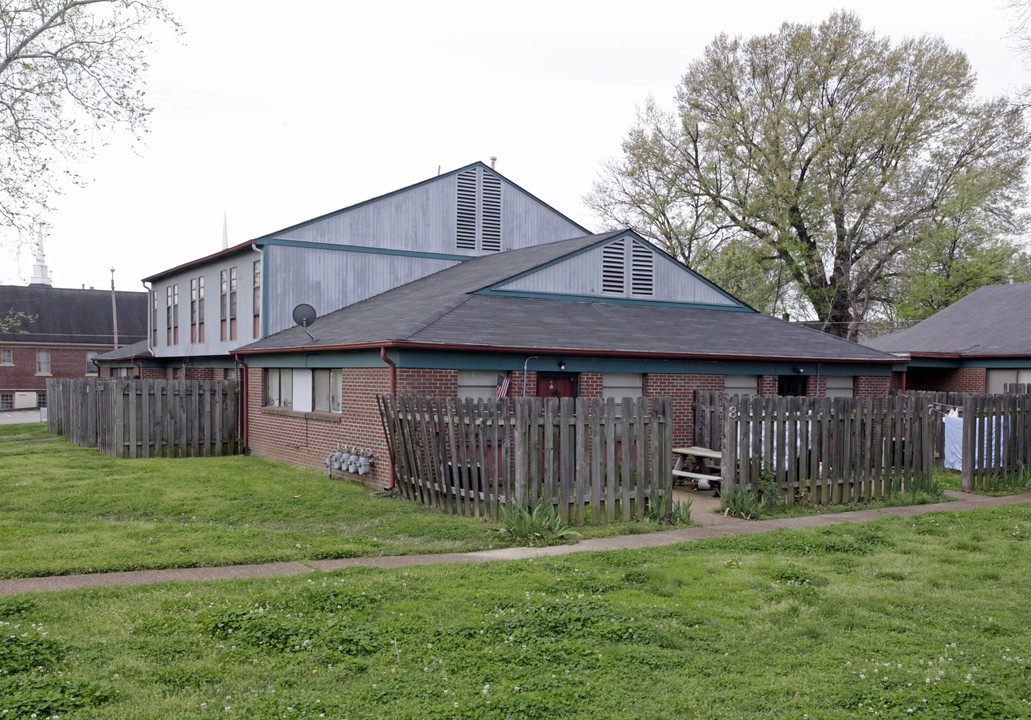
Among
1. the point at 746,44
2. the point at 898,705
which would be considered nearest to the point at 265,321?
the point at 898,705

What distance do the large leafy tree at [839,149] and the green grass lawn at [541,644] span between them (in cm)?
3314

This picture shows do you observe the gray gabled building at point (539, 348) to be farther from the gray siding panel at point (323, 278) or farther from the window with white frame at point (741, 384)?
the gray siding panel at point (323, 278)

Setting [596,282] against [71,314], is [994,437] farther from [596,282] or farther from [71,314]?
[71,314]

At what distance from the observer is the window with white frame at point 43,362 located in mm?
55812

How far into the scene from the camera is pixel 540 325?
55.0 ft

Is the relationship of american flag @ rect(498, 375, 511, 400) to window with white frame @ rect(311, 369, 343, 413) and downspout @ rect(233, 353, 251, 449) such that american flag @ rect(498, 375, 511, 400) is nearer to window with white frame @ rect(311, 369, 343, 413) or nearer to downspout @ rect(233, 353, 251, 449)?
window with white frame @ rect(311, 369, 343, 413)

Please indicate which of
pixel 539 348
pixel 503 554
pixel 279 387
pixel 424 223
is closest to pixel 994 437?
pixel 539 348

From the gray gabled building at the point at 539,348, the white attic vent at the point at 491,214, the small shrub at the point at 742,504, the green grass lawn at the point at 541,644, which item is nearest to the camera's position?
the green grass lawn at the point at 541,644

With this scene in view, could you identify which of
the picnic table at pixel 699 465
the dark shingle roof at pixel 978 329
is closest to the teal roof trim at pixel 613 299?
Result: the picnic table at pixel 699 465

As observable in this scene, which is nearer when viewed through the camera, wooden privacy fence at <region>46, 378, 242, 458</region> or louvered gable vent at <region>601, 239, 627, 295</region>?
wooden privacy fence at <region>46, 378, 242, 458</region>

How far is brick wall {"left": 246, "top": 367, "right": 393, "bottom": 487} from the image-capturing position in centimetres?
1475

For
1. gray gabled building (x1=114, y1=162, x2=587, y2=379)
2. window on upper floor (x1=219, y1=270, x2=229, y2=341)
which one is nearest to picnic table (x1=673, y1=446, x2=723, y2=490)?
gray gabled building (x1=114, y1=162, x2=587, y2=379)

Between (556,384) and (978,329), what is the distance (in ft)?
61.3

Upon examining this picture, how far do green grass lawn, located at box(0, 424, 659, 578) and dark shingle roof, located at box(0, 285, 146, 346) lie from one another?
44963mm
